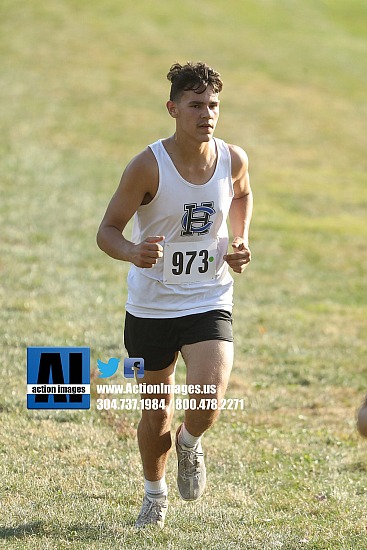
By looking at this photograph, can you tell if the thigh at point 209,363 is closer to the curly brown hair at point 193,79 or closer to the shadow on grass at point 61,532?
the shadow on grass at point 61,532

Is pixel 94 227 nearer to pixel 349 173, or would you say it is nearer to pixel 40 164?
pixel 40 164

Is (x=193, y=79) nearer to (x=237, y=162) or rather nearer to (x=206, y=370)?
(x=237, y=162)

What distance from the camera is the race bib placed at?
5.41m

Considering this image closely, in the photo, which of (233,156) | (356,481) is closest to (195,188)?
(233,156)

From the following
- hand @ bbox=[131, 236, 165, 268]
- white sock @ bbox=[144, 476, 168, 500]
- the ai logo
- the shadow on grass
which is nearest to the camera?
hand @ bbox=[131, 236, 165, 268]

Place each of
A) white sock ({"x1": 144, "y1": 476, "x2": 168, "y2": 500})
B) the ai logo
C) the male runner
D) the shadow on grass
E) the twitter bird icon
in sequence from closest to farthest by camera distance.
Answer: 1. the shadow on grass
2. the male runner
3. white sock ({"x1": 144, "y1": 476, "x2": 168, "y2": 500})
4. the ai logo
5. the twitter bird icon

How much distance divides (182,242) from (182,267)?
0.13 metres

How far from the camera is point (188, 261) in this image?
17.7 ft

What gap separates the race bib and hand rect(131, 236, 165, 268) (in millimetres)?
358

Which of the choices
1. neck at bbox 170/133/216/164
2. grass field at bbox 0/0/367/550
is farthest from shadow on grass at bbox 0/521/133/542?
neck at bbox 170/133/216/164

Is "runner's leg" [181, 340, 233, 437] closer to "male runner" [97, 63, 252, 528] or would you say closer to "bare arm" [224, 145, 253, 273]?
"male runner" [97, 63, 252, 528]

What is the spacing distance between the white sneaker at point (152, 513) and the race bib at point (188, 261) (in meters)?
1.19

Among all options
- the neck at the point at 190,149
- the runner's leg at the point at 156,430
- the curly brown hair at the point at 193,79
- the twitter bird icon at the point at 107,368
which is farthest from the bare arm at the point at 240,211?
the twitter bird icon at the point at 107,368

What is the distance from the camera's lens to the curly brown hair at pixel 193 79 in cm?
537
